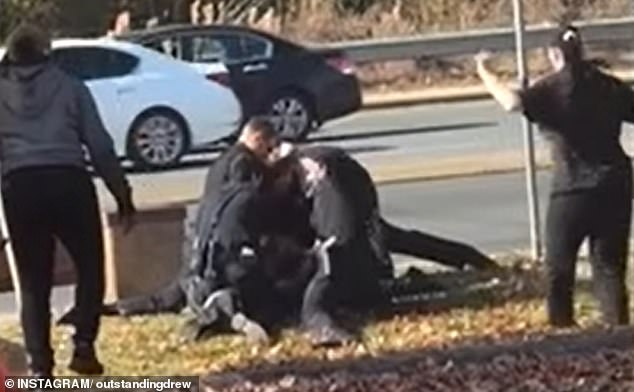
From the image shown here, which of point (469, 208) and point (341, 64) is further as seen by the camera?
point (341, 64)

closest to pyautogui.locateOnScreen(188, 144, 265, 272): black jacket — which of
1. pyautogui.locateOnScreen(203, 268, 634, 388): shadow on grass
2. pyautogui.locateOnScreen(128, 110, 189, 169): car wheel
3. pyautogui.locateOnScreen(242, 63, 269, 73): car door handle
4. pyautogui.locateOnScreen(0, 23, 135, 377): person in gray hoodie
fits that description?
pyautogui.locateOnScreen(203, 268, 634, 388): shadow on grass

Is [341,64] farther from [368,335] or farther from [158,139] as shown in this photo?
[368,335]

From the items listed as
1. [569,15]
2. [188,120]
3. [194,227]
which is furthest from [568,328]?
[569,15]

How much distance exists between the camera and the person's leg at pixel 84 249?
964 cm

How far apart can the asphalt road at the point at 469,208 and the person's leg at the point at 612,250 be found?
3716 millimetres

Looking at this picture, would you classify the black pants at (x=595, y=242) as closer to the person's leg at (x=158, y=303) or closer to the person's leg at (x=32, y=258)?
A: the person's leg at (x=158, y=303)

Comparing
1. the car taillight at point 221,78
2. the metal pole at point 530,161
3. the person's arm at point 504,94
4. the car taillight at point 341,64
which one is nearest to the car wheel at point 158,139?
the car taillight at point 221,78

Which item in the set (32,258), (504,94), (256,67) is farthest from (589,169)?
(256,67)

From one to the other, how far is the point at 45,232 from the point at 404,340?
7.08 feet

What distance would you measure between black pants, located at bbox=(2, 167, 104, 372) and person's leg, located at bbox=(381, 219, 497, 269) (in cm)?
289

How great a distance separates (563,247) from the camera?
10641 mm

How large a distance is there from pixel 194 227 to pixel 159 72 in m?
10.9

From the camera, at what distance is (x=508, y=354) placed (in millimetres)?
9055

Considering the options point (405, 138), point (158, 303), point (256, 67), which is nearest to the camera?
point (158, 303)
